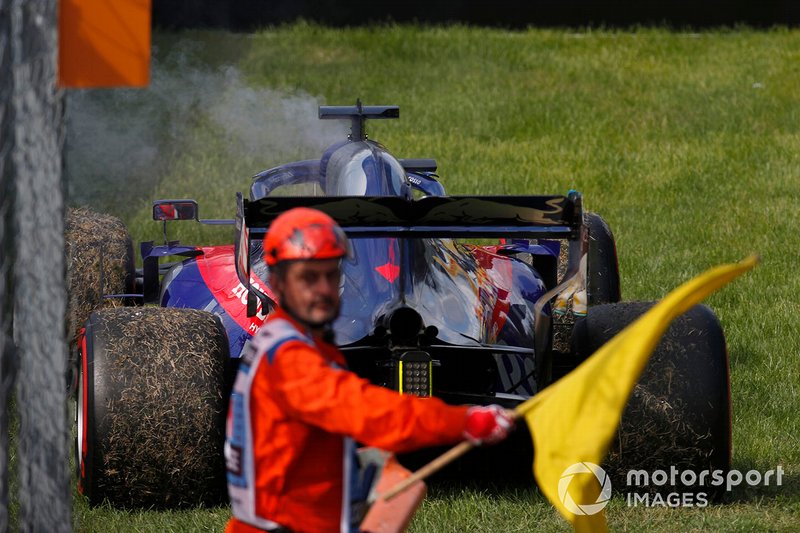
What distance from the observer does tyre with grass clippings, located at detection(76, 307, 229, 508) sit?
628cm

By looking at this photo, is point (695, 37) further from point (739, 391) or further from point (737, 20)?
point (739, 391)

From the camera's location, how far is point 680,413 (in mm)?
6434

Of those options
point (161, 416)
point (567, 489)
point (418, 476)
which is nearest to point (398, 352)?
point (161, 416)

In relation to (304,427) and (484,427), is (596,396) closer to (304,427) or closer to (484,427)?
(484,427)

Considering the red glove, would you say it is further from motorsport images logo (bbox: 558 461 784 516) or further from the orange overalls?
motorsport images logo (bbox: 558 461 784 516)

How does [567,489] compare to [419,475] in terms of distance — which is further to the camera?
[567,489]

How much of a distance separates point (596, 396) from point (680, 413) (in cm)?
213

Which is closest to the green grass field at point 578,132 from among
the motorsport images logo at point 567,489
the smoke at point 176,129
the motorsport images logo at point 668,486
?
the smoke at point 176,129

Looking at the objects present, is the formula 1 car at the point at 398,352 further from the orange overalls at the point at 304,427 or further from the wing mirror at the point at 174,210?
the orange overalls at the point at 304,427

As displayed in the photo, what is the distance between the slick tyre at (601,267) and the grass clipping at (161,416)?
3298 millimetres

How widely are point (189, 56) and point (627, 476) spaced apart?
1513cm

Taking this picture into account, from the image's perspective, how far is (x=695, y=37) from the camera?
2136cm

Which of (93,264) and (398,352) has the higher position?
(93,264)

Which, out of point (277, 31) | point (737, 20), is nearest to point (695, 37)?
point (737, 20)
